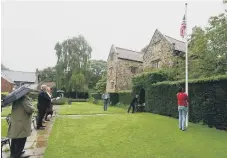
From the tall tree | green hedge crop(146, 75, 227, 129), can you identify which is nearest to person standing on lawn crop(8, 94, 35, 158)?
green hedge crop(146, 75, 227, 129)

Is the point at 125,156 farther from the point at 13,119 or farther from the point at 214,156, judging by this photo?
the point at 13,119

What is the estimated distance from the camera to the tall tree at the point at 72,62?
44.4 m

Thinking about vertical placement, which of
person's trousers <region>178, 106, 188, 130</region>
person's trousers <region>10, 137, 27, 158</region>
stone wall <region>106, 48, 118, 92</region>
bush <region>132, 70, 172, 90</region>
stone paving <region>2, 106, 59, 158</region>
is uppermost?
stone wall <region>106, 48, 118, 92</region>

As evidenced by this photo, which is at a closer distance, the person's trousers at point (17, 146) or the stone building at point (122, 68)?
the person's trousers at point (17, 146)

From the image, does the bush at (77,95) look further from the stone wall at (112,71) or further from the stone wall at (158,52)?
the stone wall at (158,52)

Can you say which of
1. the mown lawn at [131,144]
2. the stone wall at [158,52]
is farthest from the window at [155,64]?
the mown lawn at [131,144]

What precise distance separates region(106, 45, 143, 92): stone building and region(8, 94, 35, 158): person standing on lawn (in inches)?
1248

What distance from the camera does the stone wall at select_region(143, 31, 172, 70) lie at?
27109 mm

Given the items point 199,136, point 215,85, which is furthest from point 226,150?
point 215,85

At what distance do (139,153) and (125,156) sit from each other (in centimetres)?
50

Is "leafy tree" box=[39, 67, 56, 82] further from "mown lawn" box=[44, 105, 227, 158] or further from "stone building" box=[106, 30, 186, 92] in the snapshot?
"mown lawn" box=[44, 105, 227, 158]

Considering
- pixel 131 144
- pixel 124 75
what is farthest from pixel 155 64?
pixel 131 144

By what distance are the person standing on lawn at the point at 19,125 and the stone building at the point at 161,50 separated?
22440 millimetres

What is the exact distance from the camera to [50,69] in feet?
226
